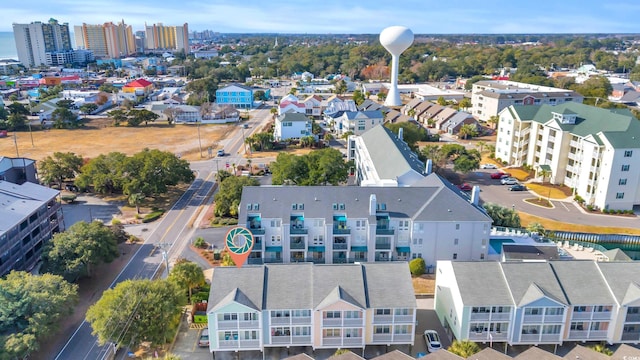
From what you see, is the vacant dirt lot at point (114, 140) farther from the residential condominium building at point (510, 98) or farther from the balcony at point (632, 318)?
the balcony at point (632, 318)

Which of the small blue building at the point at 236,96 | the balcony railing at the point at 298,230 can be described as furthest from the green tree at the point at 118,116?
the balcony railing at the point at 298,230

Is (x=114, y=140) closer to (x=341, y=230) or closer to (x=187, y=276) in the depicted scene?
(x=187, y=276)

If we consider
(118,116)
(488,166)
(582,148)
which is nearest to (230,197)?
(488,166)

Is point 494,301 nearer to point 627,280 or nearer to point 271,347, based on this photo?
point 627,280

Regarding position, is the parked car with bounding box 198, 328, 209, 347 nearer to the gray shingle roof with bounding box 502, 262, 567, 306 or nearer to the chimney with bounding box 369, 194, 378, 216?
the chimney with bounding box 369, 194, 378, 216

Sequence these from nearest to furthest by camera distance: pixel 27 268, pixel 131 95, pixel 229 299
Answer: pixel 229 299 → pixel 27 268 → pixel 131 95

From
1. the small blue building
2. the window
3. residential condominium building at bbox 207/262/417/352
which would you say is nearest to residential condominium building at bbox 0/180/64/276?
residential condominium building at bbox 207/262/417/352

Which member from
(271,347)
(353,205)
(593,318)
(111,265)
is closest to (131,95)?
(111,265)
